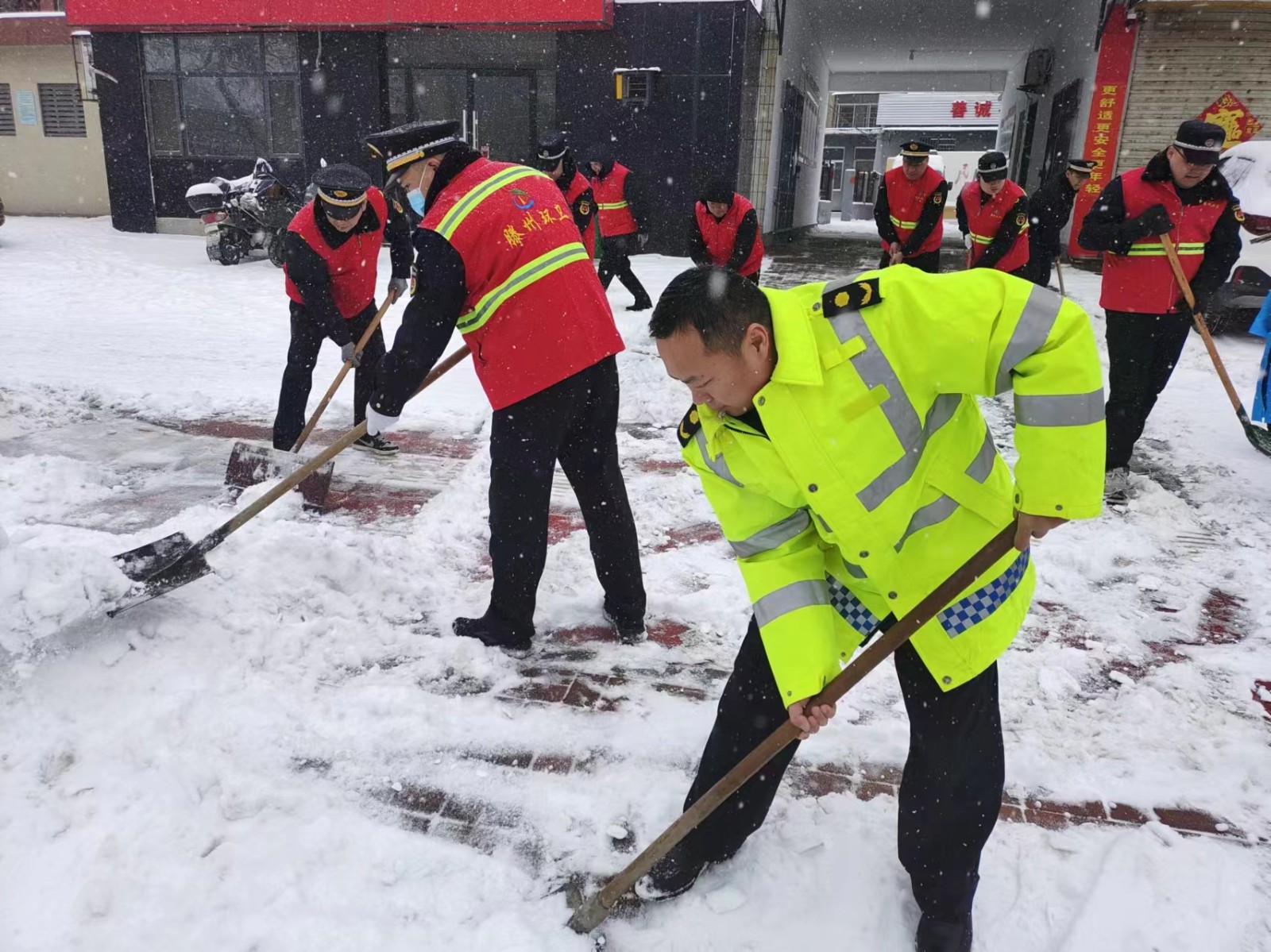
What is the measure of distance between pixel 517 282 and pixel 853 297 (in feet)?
4.53

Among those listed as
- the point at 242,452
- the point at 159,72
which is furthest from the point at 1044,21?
the point at 242,452

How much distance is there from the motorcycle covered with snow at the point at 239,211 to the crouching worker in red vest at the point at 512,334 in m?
9.60

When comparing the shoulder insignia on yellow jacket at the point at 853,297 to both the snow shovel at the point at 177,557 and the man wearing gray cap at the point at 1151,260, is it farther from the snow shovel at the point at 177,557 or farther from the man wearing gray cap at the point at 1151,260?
the man wearing gray cap at the point at 1151,260

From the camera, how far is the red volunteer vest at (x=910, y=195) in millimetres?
6539

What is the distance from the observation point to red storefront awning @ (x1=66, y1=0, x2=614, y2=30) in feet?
37.9

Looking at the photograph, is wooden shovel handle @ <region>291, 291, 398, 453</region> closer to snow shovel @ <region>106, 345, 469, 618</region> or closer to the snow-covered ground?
the snow-covered ground

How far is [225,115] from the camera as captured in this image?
13.7m

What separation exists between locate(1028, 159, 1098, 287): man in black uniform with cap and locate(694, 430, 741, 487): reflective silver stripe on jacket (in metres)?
5.87

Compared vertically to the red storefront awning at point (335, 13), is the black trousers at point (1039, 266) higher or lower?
lower

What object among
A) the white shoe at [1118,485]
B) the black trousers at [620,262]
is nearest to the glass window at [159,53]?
the black trousers at [620,262]

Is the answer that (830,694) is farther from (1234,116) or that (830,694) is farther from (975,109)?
(975,109)

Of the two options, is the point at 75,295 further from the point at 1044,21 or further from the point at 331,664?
the point at 1044,21

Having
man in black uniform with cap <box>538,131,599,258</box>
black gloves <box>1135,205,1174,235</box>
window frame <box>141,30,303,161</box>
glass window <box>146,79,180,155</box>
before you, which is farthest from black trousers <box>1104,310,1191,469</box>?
glass window <box>146,79,180,155</box>

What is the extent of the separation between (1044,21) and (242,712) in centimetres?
1866
